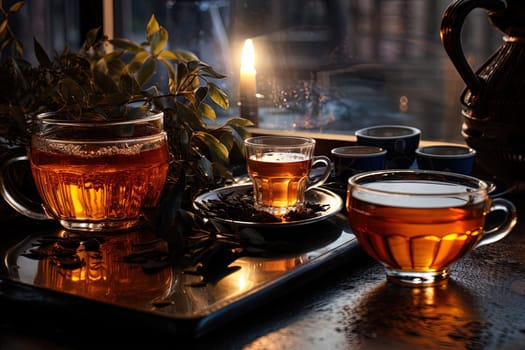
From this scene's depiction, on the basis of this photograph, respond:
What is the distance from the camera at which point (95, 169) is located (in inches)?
42.7

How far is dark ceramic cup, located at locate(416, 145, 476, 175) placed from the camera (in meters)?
1.39

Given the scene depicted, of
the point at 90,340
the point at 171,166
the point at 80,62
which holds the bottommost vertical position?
the point at 90,340

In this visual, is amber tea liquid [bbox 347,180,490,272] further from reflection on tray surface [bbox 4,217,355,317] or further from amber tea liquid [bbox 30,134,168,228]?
amber tea liquid [bbox 30,134,168,228]

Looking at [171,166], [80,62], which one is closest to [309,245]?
[171,166]

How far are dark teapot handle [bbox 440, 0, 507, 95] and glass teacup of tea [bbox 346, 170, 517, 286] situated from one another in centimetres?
45

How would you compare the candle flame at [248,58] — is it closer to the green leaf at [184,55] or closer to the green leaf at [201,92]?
the green leaf at [184,55]

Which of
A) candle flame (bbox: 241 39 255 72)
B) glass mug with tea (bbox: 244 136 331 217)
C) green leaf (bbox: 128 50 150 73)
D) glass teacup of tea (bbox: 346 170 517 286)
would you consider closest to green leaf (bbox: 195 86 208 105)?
glass mug with tea (bbox: 244 136 331 217)

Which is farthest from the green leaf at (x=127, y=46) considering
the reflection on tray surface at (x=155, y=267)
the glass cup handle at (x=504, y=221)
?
the glass cup handle at (x=504, y=221)

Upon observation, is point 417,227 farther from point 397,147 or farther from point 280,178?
point 397,147

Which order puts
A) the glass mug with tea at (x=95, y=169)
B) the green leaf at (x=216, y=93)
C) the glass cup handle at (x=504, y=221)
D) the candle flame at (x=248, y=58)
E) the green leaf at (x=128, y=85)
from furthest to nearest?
the candle flame at (x=248, y=58) → the green leaf at (x=216, y=93) → the green leaf at (x=128, y=85) → the glass mug with tea at (x=95, y=169) → the glass cup handle at (x=504, y=221)

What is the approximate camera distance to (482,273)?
1021 millimetres

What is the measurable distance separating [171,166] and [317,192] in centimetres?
25

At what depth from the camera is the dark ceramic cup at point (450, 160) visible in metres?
1.39

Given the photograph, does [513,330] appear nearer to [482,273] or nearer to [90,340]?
[482,273]
